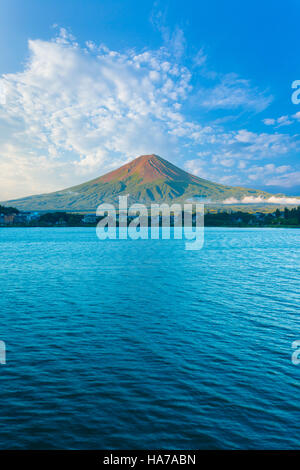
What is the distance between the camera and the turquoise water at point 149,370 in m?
11.5

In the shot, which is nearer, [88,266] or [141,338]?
[141,338]

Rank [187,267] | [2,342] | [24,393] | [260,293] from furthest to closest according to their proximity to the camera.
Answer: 1. [187,267]
2. [260,293]
3. [2,342]
4. [24,393]

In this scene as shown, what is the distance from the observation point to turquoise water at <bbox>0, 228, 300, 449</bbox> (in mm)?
11484

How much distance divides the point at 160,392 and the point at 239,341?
829 centimetres

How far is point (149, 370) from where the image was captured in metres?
16.3

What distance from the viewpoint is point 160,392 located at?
46.4 feet

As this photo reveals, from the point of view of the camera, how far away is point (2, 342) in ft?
65.6

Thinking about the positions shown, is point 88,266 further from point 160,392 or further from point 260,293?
point 160,392

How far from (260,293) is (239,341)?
15023 millimetres

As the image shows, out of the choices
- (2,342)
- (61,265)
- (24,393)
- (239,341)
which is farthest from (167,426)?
(61,265)

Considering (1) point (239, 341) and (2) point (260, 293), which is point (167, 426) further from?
(2) point (260, 293)
